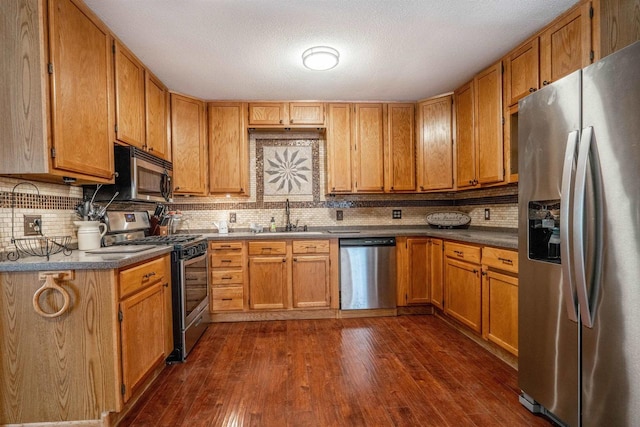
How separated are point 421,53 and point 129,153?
7.90 ft

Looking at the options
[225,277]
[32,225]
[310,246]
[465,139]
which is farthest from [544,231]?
[32,225]

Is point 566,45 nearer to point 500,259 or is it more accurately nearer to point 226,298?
point 500,259

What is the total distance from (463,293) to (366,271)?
0.96m

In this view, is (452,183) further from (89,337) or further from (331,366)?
(89,337)

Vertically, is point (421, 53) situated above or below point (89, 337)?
above

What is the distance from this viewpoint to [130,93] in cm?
246

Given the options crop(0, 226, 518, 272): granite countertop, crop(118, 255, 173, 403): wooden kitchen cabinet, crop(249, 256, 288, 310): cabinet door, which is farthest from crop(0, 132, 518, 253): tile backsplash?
crop(118, 255, 173, 403): wooden kitchen cabinet

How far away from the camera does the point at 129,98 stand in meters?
2.44

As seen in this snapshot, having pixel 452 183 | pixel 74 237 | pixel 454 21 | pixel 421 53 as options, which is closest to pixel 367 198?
pixel 452 183

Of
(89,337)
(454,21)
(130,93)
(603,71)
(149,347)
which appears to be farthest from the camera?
(130,93)

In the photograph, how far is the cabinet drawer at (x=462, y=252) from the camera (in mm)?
2607

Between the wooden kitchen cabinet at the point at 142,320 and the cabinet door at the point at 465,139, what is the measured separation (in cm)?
285

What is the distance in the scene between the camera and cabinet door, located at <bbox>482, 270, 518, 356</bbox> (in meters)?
2.17

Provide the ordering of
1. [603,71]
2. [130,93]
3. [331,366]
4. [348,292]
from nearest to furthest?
[603,71], [331,366], [130,93], [348,292]
